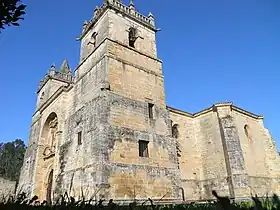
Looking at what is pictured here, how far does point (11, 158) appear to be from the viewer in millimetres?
50094

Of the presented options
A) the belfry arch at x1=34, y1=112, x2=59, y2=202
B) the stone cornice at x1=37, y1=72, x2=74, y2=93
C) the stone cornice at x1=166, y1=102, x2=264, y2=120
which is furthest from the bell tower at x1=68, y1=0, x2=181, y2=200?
the stone cornice at x1=37, y1=72, x2=74, y2=93

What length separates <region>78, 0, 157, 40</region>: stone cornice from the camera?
570 inches

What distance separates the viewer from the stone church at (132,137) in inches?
428

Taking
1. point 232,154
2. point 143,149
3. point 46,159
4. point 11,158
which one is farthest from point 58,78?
point 11,158

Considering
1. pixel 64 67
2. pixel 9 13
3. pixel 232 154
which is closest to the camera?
pixel 9 13

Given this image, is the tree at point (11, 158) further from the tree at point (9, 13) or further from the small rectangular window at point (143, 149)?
the tree at point (9, 13)

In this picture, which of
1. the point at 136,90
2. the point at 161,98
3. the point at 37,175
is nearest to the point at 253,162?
the point at 161,98

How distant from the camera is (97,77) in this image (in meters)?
12.8

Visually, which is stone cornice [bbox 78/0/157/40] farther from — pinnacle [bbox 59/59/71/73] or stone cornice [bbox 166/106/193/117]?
pinnacle [bbox 59/59/71/73]

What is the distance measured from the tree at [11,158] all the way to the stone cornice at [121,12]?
111 ft

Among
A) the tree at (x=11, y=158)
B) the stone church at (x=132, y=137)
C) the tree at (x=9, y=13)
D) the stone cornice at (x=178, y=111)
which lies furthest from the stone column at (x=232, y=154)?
the tree at (x=11, y=158)

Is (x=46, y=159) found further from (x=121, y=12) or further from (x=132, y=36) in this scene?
(x=121, y=12)

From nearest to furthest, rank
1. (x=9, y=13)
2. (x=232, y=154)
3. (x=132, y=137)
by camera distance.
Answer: (x=9, y=13) → (x=132, y=137) → (x=232, y=154)

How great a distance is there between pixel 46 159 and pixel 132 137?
914 centimetres
